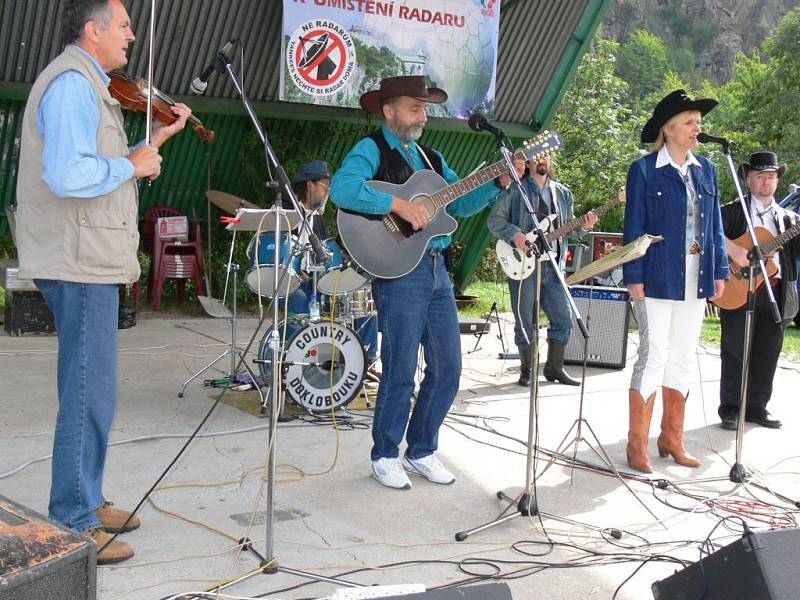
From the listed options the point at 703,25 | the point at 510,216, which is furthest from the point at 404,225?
the point at 703,25

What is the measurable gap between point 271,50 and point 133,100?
21.7 feet

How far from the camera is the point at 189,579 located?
11.5 feet

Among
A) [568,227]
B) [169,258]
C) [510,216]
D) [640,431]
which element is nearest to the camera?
[640,431]

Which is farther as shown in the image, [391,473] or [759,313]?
[759,313]

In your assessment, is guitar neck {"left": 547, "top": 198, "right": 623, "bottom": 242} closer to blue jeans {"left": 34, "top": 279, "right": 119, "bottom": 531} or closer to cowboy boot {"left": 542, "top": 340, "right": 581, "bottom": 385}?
cowboy boot {"left": 542, "top": 340, "right": 581, "bottom": 385}

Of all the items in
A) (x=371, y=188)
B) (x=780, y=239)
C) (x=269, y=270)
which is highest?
(x=371, y=188)

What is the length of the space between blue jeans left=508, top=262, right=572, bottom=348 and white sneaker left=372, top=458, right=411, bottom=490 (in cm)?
320

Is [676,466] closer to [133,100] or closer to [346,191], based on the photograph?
[346,191]

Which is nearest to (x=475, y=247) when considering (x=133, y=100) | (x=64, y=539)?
(x=133, y=100)

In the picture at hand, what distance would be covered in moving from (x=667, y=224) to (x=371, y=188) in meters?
1.79

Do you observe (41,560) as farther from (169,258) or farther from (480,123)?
(169,258)

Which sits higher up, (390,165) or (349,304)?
(390,165)

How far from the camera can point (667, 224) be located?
204 inches

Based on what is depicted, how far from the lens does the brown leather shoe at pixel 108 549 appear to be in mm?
3600
